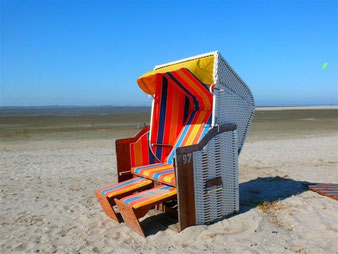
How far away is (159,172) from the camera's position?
184 inches

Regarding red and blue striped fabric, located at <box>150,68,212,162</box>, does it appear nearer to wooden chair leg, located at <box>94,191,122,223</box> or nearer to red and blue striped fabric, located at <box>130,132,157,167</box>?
red and blue striped fabric, located at <box>130,132,157,167</box>

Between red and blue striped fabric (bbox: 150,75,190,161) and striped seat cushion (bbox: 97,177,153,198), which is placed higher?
red and blue striped fabric (bbox: 150,75,190,161)

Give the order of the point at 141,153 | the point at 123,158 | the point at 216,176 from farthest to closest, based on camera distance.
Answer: the point at 141,153 → the point at 123,158 → the point at 216,176

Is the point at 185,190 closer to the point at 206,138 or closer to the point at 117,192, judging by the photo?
the point at 206,138

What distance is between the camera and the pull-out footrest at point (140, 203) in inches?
153

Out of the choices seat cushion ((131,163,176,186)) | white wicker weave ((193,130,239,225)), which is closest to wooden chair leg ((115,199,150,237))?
seat cushion ((131,163,176,186))

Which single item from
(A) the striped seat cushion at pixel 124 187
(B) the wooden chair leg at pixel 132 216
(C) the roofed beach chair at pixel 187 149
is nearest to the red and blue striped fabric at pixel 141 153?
(C) the roofed beach chair at pixel 187 149

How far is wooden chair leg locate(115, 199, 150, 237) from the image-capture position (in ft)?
12.8

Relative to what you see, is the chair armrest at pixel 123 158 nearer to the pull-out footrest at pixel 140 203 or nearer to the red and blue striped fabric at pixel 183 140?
the red and blue striped fabric at pixel 183 140

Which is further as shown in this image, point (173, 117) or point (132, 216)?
point (173, 117)

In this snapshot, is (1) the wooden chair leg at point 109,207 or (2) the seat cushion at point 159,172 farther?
(1) the wooden chair leg at point 109,207

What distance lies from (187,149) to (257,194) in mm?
2469

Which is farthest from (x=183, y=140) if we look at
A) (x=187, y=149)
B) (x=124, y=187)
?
(x=187, y=149)

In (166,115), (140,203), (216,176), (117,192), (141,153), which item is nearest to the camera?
(140,203)
